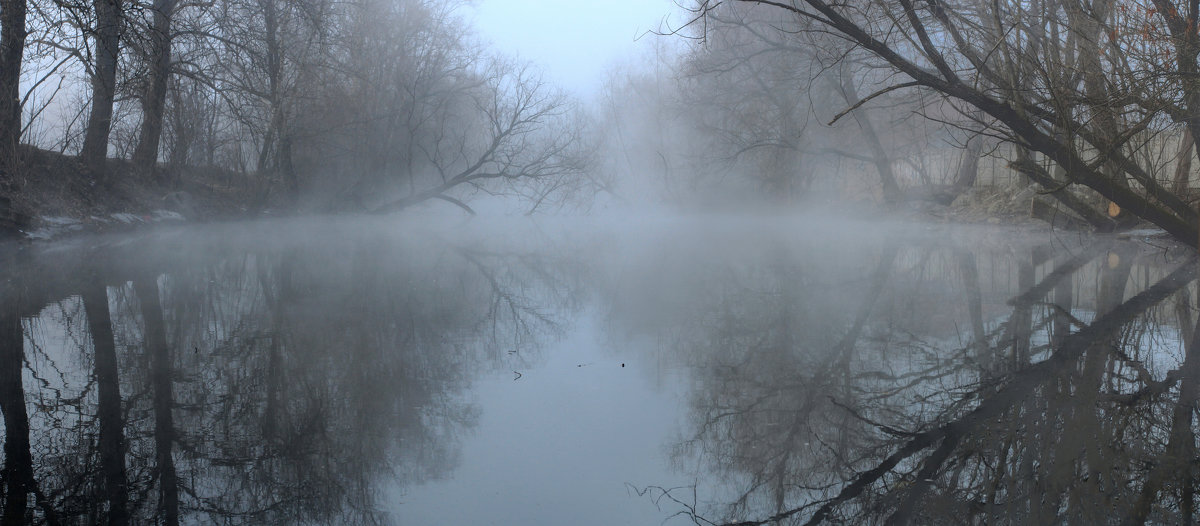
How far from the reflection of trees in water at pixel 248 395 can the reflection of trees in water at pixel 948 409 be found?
1251 mm

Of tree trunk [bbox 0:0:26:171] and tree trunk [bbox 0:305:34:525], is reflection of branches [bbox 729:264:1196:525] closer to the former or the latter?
tree trunk [bbox 0:305:34:525]

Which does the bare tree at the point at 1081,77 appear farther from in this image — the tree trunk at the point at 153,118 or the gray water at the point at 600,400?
the tree trunk at the point at 153,118

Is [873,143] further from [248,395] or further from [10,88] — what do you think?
[248,395]

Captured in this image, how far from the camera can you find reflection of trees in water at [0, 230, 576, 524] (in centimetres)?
293

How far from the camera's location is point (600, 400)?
4254 millimetres

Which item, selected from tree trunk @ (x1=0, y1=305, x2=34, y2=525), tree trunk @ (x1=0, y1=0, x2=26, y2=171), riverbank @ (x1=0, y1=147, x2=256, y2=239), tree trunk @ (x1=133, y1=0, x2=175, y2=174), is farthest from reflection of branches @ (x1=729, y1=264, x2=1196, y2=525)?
tree trunk @ (x1=133, y1=0, x2=175, y2=174)

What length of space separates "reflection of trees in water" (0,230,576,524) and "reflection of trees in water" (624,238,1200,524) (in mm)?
1251

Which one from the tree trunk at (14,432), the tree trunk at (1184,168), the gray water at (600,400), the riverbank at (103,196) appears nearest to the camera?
the tree trunk at (14,432)

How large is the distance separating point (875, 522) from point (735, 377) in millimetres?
1879

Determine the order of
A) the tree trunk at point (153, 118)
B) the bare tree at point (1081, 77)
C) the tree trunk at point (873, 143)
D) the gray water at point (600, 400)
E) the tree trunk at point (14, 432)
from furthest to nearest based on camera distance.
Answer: the tree trunk at point (873, 143) → the tree trunk at point (153, 118) → the bare tree at point (1081, 77) → the gray water at point (600, 400) → the tree trunk at point (14, 432)

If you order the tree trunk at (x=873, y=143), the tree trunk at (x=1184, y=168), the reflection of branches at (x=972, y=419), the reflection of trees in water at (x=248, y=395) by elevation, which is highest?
the tree trunk at (x=873, y=143)

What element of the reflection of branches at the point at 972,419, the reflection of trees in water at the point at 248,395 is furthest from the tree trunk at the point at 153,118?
the reflection of branches at the point at 972,419

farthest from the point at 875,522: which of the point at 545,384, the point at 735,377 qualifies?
the point at 545,384

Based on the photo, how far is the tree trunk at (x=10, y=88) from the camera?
1201 centimetres
